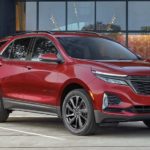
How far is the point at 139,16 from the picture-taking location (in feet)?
78.1

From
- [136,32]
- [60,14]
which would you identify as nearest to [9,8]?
[60,14]

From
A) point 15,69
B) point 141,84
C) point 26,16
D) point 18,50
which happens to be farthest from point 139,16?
point 141,84

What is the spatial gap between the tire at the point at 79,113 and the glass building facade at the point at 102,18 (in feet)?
46.5

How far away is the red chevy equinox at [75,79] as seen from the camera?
9.02m

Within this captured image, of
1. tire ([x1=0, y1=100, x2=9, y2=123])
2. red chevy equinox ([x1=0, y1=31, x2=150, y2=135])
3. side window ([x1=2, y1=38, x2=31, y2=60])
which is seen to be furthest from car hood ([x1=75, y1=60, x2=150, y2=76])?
tire ([x1=0, y1=100, x2=9, y2=123])

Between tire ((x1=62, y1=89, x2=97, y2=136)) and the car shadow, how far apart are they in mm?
340

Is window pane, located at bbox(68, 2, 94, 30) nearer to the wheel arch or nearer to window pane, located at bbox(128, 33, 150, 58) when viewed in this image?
window pane, located at bbox(128, 33, 150, 58)

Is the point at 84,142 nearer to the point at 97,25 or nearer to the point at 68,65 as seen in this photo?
Result: the point at 68,65

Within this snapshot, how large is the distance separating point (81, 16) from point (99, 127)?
14.1 m

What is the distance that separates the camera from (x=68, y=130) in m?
9.84

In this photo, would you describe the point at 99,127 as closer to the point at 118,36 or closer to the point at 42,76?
the point at 42,76

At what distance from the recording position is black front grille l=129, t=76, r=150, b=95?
905cm

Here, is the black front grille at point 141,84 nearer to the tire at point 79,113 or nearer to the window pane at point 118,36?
the tire at point 79,113

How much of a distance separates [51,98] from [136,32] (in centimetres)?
1442
